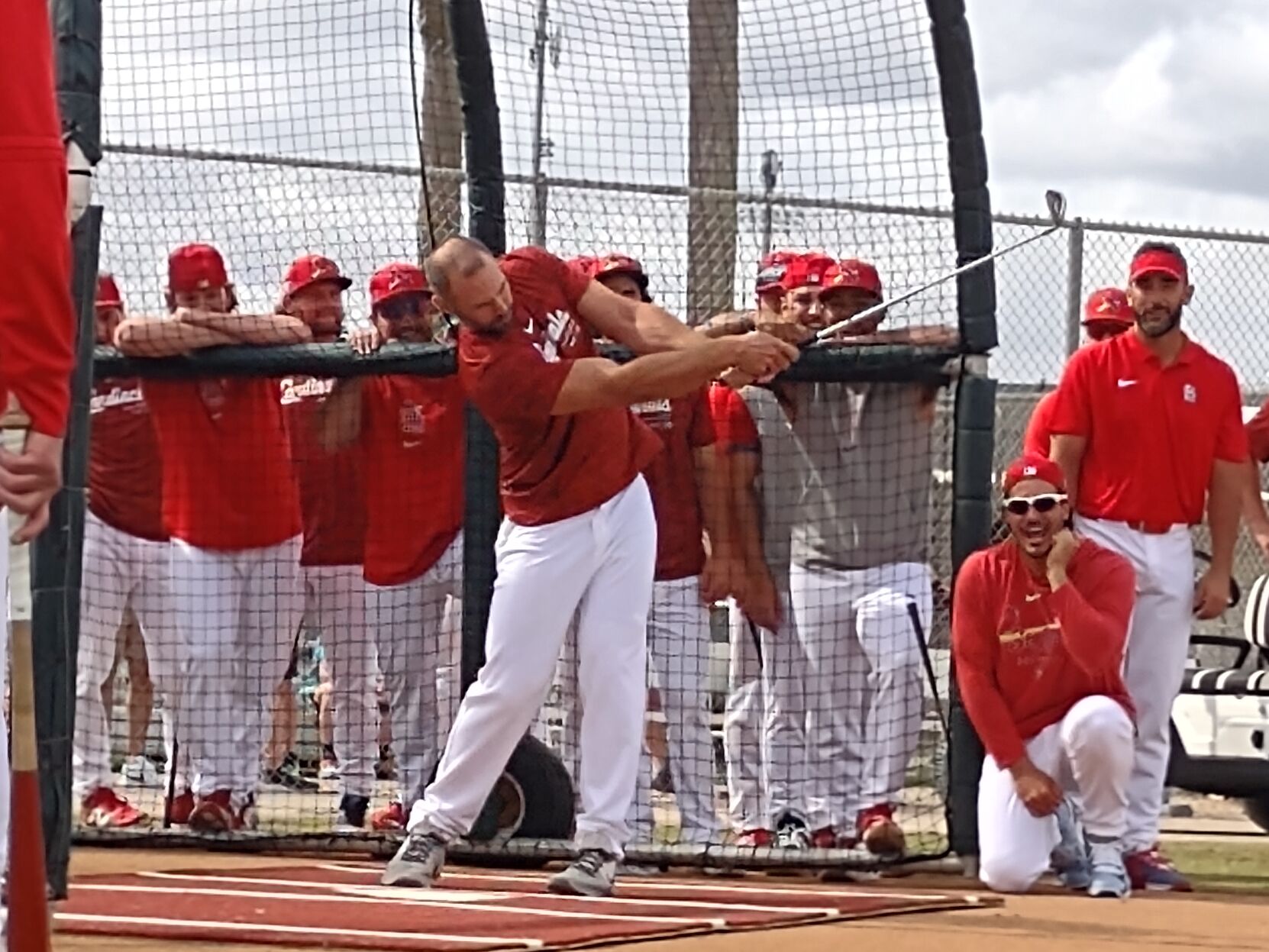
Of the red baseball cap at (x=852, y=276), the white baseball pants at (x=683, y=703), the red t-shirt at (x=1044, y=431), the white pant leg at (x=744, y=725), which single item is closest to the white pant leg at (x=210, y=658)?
the white baseball pants at (x=683, y=703)

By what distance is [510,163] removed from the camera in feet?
27.6

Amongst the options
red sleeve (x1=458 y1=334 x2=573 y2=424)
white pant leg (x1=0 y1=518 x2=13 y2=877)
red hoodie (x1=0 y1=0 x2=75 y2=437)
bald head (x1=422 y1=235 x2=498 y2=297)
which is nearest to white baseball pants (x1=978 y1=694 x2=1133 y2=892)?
red sleeve (x1=458 y1=334 x2=573 y2=424)

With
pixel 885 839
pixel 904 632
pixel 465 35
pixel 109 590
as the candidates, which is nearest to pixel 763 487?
pixel 904 632

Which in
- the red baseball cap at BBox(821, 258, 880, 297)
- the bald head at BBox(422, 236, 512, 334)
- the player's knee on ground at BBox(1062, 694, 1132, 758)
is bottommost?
the player's knee on ground at BBox(1062, 694, 1132, 758)

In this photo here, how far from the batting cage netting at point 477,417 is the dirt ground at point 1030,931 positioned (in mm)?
1025

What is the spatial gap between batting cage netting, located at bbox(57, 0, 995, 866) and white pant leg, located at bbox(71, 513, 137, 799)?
17 mm

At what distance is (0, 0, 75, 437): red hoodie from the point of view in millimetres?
3453

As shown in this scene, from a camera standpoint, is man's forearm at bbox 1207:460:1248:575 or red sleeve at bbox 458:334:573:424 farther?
man's forearm at bbox 1207:460:1248:575

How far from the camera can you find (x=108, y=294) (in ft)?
28.8

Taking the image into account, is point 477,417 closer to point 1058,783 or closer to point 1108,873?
point 1058,783

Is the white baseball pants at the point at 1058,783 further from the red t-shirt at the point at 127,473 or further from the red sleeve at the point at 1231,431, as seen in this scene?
the red t-shirt at the point at 127,473

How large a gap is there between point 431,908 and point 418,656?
8.09 feet

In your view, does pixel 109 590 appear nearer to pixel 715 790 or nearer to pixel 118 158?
pixel 118 158

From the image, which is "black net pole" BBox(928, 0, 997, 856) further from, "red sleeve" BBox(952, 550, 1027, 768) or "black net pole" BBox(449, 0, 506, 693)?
"black net pole" BBox(449, 0, 506, 693)
